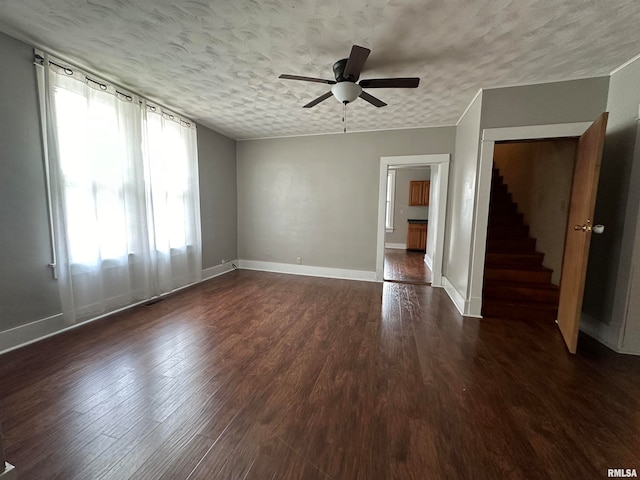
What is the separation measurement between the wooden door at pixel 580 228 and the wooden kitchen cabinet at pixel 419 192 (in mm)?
5017

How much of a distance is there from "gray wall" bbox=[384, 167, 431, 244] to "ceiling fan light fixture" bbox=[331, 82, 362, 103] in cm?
578

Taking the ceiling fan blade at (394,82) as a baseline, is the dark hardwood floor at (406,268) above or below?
below

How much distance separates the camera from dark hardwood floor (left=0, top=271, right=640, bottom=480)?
1271mm

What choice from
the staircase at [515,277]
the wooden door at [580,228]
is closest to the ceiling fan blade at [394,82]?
the wooden door at [580,228]

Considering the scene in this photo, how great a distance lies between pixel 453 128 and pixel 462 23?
254 cm

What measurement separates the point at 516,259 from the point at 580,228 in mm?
1447

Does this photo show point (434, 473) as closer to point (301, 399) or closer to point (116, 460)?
point (301, 399)

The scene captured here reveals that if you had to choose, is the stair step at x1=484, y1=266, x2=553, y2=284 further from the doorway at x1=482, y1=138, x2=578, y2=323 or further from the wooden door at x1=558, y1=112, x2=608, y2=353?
the wooden door at x1=558, y1=112, x2=608, y2=353

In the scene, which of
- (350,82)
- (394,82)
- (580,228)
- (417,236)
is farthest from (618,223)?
(417,236)

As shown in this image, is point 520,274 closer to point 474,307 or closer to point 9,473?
point 474,307

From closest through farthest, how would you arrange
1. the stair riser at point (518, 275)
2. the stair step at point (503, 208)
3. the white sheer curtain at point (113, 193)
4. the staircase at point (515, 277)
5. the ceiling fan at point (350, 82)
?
the ceiling fan at point (350, 82), the white sheer curtain at point (113, 193), the staircase at point (515, 277), the stair riser at point (518, 275), the stair step at point (503, 208)

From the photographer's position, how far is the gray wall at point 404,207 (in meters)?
7.79

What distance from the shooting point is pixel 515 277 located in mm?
3496

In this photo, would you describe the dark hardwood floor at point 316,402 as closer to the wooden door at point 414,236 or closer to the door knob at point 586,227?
the door knob at point 586,227
